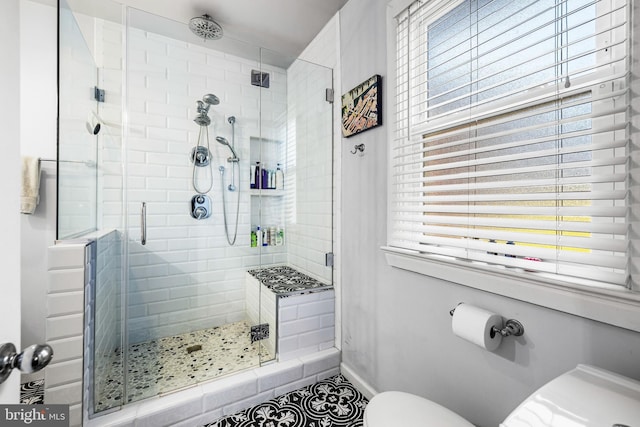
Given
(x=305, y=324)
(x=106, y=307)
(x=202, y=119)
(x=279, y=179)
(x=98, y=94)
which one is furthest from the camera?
(x=279, y=179)

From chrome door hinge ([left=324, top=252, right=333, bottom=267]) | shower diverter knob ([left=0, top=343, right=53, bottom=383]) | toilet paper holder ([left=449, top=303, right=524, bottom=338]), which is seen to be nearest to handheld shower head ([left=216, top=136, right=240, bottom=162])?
chrome door hinge ([left=324, top=252, right=333, bottom=267])

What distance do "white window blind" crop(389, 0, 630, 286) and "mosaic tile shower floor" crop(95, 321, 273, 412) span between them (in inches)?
53.1

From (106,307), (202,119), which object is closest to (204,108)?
(202,119)

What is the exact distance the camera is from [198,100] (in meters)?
2.03

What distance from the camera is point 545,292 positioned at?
0.87m

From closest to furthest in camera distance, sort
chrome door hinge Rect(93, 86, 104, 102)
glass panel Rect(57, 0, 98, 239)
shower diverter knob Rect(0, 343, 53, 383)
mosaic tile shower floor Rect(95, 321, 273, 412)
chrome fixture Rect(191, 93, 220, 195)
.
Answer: shower diverter knob Rect(0, 343, 53, 383) → glass panel Rect(57, 0, 98, 239) → mosaic tile shower floor Rect(95, 321, 273, 412) → chrome door hinge Rect(93, 86, 104, 102) → chrome fixture Rect(191, 93, 220, 195)

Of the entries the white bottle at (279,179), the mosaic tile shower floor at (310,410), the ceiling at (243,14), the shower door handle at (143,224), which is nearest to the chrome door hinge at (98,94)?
the ceiling at (243,14)

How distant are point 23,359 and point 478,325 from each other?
1277 mm

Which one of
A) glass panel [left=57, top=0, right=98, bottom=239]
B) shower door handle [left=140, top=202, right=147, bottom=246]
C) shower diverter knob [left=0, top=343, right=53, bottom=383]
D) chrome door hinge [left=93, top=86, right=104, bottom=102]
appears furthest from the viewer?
shower door handle [left=140, top=202, right=147, bottom=246]

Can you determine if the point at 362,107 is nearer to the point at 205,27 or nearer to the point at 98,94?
the point at 205,27

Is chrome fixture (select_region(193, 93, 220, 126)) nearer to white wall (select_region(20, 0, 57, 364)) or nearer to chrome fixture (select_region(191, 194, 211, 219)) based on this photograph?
chrome fixture (select_region(191, 194, 211, 219))

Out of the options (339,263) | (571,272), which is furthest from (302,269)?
(571,272)

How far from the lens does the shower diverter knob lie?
0.55 metres

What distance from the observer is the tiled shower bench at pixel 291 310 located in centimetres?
186
